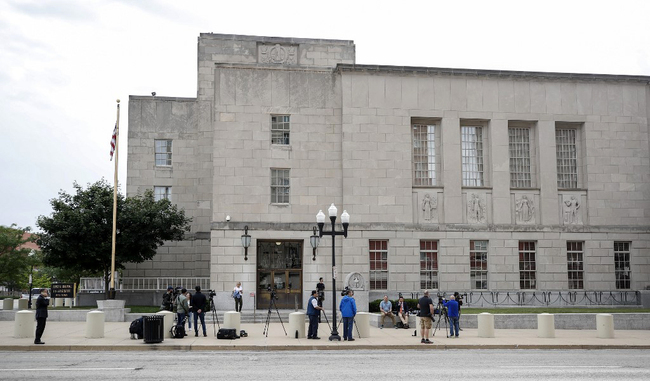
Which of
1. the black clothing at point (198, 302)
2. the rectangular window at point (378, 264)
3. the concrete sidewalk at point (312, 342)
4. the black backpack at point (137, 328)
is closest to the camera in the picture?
the concrete sidewalk at point (312, 342)

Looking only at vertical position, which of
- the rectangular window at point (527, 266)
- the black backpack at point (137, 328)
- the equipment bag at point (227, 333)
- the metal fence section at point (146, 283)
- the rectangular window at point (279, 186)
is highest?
the rectangular window at point (279, 186)

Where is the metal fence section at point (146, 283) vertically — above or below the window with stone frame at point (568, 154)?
below

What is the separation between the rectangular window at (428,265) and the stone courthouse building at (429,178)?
0.07 m

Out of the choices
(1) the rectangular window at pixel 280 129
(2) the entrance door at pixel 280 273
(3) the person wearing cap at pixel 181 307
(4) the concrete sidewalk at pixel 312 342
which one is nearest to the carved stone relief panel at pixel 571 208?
(4) the concrete sidewalk at pixel 312 342

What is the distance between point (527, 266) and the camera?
120 feet

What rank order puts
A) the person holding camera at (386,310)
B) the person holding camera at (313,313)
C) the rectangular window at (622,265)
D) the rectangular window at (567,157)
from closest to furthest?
the person holding camera at (313,313), the person holding camera at (386,310), the rectangular window at (622,265), the rectangular window at (567,157)

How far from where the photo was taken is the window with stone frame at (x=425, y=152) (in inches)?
1452

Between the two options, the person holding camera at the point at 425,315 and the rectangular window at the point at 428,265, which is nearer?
the person holding camera at the point at 425,315

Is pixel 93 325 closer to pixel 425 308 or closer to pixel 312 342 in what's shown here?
pixel 312 342

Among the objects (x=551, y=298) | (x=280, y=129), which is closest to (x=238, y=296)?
(x=280, y=129)

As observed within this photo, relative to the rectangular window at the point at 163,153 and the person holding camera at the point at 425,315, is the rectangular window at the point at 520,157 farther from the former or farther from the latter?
the rectangular window at the point at 163,153

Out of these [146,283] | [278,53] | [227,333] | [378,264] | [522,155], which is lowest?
[227,333]

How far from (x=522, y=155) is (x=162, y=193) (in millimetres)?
22043

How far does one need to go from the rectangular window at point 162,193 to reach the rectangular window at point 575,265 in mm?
24030
